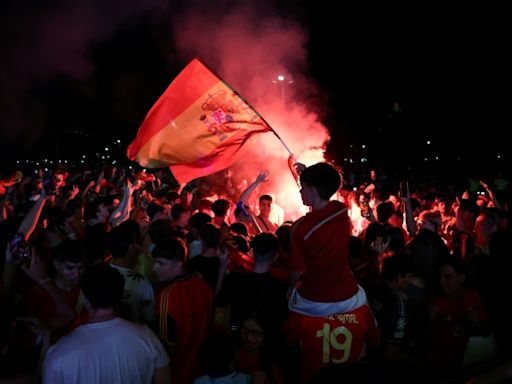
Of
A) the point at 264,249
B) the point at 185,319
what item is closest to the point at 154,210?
the point at 264,249

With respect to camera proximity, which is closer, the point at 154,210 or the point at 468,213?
the point at 154,210

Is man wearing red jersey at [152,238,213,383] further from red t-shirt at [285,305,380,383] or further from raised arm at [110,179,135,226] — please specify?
raised arm at [110,179,135,226]

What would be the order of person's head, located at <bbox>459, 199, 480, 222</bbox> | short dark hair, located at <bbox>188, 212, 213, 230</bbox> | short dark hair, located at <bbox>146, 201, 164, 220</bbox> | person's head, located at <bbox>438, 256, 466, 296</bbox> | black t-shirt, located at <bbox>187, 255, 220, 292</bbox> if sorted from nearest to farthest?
person's head, located at <bbox>438, 256, 466, 296</bbox> < black t-shirt, located at <bbox>187, 255, 220, 292</bbox> < short dark hair, located at <bbox>188, 212, 213, 230</bbox> < short dark hair, located at <bbox>146, 201, 164, 220</bbox> < person's head, located at <bbox>459, 199, 480, 222</bbox>

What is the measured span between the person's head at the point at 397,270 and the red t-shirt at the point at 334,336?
75cm

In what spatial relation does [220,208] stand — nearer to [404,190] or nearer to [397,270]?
[404,190]

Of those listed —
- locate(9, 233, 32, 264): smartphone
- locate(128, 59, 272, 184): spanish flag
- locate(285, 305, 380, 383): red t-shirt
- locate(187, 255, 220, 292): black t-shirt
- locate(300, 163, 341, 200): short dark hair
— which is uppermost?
locate(128, 59, 272, 184): spanish flag

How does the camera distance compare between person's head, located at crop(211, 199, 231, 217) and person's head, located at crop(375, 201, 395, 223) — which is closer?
person's head, located at crop(211, 199, 231, 217)

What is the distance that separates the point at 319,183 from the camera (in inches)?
133

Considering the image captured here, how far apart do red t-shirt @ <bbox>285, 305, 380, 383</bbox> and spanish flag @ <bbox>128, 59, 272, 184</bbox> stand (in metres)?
3.99

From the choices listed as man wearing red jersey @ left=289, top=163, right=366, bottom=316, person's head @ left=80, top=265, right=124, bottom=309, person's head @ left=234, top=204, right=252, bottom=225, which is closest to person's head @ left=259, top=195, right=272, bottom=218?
person's head @ left=234, top=204, right=252, bottom=225

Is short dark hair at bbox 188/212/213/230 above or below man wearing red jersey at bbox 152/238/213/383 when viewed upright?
above

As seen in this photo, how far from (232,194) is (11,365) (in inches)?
354

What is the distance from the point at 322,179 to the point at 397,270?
1.27 meters

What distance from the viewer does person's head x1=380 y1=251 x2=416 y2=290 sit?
412 centimetres
